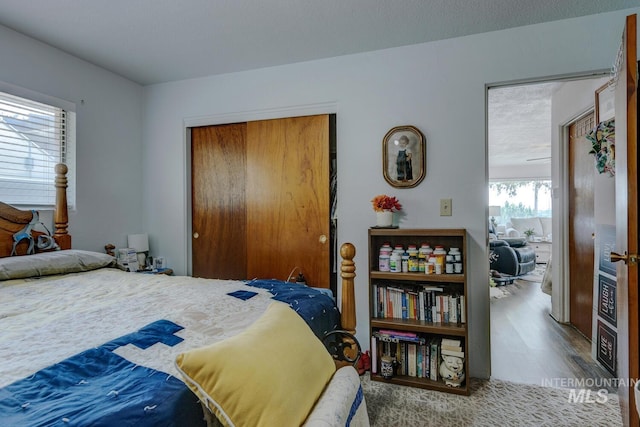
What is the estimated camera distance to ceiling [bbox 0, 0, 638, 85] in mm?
2109

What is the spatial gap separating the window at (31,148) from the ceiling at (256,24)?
0.53m

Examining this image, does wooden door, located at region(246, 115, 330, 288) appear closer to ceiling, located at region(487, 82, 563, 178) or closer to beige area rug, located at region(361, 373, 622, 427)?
beige area rug, located at region(361, 373, 622, 427)

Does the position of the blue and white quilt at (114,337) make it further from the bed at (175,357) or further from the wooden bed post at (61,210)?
the wooden bed post at (61,210)

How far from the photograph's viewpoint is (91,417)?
0.69 m

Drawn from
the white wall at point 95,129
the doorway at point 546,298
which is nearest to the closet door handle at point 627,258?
the doorway at point 546,298

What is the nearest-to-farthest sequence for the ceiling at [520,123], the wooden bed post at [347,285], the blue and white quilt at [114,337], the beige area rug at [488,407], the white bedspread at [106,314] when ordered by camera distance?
1. the blue and white quilt at [114,337]
2. the white bedspread at [106,314]
3. the wooden bed post at [347,285]
4. the beige area rug at [488,407]
5. the ceiling at [520,123]

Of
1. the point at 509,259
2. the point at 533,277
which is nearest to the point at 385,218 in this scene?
the point at 509,259

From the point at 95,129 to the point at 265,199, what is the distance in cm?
160

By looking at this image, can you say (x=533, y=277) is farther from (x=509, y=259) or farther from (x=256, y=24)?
(x=256, y=24)

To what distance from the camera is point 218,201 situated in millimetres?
3355

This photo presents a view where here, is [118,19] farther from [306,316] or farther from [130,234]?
[306,316]

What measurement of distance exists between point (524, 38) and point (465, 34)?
1.29 ft

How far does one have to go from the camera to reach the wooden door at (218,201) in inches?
129

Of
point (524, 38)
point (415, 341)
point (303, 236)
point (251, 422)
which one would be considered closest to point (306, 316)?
point (251, 422)
